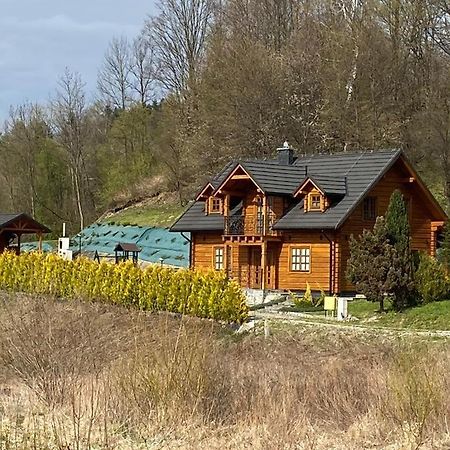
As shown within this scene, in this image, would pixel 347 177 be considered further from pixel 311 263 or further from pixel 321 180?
pixel 311 263

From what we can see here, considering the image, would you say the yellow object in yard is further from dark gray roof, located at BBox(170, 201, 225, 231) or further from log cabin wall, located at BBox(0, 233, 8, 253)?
log cabin wall, located at BBox(0, 233, 8, 253)

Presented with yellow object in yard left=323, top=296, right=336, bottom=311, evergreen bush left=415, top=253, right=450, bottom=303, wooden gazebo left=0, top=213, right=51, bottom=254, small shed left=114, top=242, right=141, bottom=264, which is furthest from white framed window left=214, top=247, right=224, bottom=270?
wooden gazebo left=0, top=213, right=51, bottom=254

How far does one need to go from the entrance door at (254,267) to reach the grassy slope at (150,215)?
596 inches

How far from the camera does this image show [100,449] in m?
9.25

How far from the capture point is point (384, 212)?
29562mm

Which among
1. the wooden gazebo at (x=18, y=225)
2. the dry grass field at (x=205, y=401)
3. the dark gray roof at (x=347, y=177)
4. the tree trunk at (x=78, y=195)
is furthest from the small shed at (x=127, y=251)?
the dry grass field at (x=205, y=401)

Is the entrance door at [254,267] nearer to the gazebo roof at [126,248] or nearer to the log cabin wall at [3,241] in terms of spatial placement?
the gazebo roof at [126,248]

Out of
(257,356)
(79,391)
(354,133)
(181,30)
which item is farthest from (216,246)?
(181,30)

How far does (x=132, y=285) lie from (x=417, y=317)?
8301 mm

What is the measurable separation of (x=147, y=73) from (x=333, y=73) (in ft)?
76.4

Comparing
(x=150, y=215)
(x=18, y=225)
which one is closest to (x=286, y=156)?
(x=18, y=225)

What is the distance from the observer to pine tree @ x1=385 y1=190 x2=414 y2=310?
2170 centimetres

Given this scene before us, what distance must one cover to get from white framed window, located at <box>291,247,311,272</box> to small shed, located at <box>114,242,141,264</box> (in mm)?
10674

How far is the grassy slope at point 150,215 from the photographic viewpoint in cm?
4678
